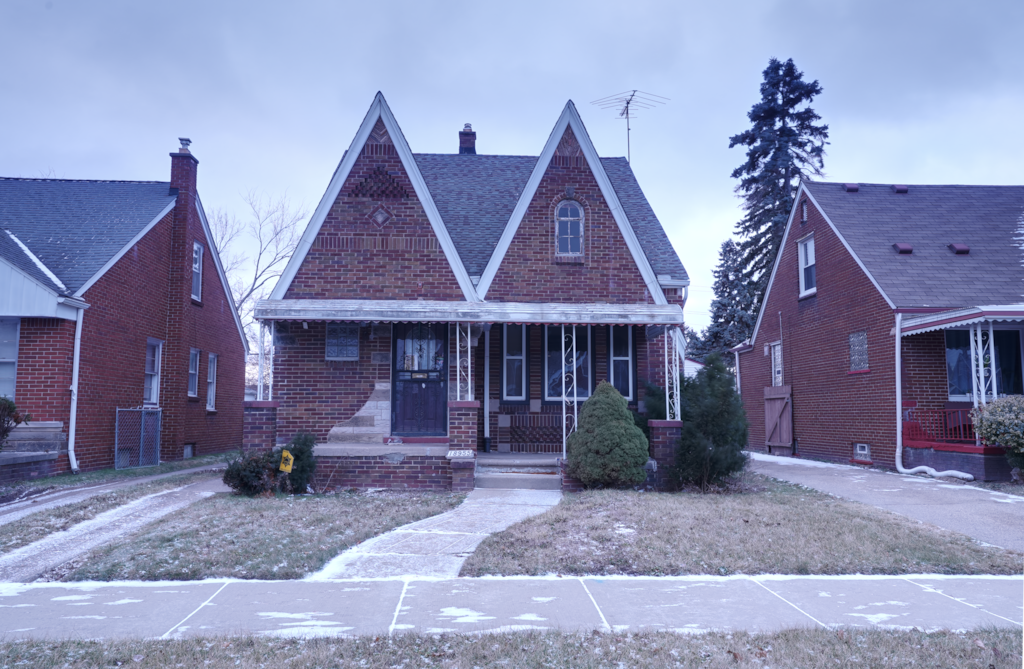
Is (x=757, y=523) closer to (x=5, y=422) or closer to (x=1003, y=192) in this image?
(x=5, y=422)

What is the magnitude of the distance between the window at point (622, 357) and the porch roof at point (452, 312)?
63.7 inches

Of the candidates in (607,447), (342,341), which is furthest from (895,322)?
(342,341)

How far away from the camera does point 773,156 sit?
34250 millimetres

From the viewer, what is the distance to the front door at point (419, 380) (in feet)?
42.4

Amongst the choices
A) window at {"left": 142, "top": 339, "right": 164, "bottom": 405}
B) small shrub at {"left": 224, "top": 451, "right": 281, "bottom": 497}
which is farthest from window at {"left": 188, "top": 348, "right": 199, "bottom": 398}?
small shrub at {"left": 224, "top": 451, "right": 281, "bottom": 497}

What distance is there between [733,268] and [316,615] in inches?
1289

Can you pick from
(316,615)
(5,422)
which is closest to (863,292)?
(316,615)

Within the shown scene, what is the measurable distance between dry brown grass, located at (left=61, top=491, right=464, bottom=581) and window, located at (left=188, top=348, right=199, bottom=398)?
10004 mm

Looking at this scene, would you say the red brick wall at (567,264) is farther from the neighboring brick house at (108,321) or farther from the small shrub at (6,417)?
the neighboring brick house at (108,321)

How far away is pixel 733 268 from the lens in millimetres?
35375

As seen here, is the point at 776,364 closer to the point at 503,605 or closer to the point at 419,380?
the point at 419,380

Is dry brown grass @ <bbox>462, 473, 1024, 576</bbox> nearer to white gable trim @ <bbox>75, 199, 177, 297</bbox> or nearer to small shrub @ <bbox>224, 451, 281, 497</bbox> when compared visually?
small shrub @ <bbox>224, 451, 281, 497</bbox>

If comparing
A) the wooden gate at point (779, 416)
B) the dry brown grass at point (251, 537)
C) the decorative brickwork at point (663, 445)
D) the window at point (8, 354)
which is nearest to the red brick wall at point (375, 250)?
the dry brown grass at point (251, 537)

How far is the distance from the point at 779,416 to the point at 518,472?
41.3ft
